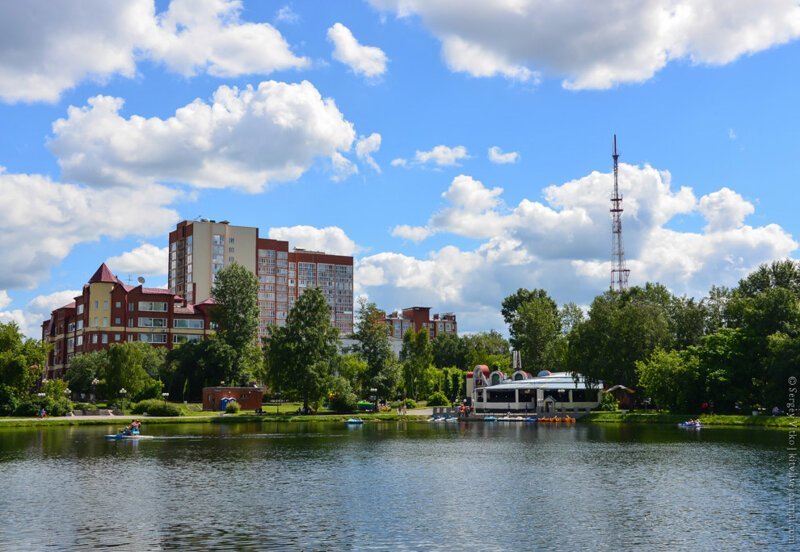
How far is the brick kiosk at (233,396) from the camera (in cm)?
12550

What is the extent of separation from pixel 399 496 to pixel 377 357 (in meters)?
92.3

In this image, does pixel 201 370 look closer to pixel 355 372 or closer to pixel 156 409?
pixel 156 409

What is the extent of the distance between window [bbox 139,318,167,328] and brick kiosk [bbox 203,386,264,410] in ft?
158

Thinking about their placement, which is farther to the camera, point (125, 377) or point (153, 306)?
point (153, 306)

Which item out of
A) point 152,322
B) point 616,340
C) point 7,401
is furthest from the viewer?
point 152,322

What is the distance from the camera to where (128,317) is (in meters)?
169

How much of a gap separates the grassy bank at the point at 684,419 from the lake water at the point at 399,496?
1454 cm

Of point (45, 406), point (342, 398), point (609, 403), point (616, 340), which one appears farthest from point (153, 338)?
point (616, 340)

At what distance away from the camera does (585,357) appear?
111m

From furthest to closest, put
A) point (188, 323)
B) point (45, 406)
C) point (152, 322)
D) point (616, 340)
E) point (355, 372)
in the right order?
point (188, 323) < point (152, 322) < point (355, 372) < point (616, 340) < point (45, 406)

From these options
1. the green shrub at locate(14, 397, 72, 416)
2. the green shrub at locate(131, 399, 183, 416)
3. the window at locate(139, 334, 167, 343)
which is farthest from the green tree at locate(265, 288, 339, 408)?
the window at locate(139, 334, 167, 343)

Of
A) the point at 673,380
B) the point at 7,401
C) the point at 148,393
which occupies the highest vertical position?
the point at 673,380

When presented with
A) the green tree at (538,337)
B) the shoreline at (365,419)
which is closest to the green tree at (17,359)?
the shoreline at (365,419)

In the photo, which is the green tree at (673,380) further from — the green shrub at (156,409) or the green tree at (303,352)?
the green shrub at (156,409)
